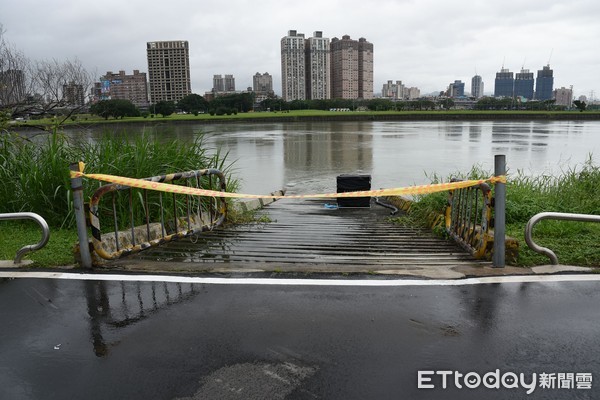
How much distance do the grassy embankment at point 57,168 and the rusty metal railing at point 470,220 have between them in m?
4.64

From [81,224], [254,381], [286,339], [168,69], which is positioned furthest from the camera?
[168,69]

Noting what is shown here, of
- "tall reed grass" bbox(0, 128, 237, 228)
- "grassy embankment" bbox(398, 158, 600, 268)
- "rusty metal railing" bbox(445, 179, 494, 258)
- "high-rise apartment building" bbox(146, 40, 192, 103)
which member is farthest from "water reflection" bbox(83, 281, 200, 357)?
"high-rise apartment building" bbox(146, 40, 192, 103)

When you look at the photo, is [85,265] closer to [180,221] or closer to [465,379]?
[180,221]

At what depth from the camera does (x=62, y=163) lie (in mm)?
8031

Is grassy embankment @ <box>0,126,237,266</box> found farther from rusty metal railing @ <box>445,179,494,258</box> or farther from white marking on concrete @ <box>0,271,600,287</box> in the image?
rusty metal railing @ <box>445,179,494,258</box>

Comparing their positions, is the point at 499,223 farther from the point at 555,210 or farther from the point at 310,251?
the point at 555,210

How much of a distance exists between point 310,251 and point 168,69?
539ft

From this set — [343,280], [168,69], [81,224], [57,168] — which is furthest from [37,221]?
A: [168,69]

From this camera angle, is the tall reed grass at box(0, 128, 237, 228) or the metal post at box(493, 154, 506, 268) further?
the tall reed grass at box(0, 128, 237, 228)

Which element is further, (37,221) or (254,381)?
(37,221)

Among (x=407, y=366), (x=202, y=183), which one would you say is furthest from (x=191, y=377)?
(x=202, y=183)

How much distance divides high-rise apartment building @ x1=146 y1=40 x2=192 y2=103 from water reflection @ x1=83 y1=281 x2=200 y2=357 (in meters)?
157

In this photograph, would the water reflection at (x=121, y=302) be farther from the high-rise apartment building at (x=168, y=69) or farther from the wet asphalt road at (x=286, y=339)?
the high-rise apartment building at (x=168, y=69)

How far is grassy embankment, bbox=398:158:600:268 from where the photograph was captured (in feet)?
18.6
